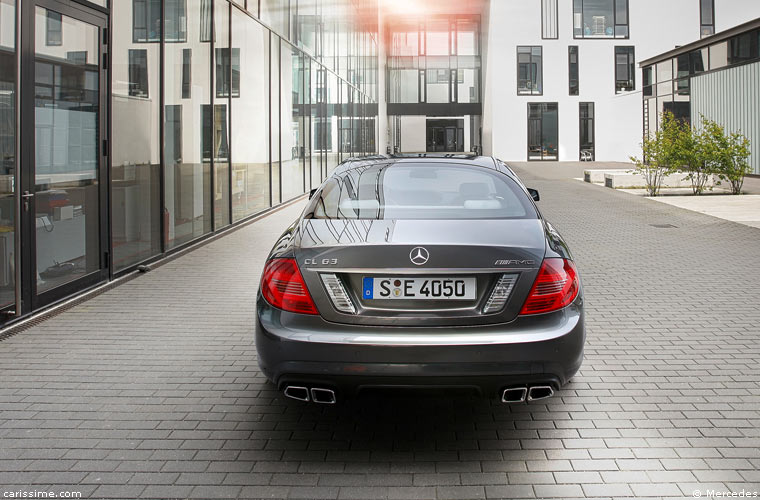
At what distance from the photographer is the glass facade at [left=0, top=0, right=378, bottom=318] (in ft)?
22.1

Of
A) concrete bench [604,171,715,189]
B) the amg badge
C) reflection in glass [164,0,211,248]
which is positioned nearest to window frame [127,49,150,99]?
reflection in glass [164,0,211,248]

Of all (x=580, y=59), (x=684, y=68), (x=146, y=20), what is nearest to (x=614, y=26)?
(x=580, y=59)

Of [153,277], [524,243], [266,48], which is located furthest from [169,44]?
[524,243]

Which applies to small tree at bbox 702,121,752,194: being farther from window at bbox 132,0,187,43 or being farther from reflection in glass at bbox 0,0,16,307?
reflection in glass at bbox 0,0,16,307

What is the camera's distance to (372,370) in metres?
3.70

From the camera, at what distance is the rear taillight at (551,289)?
386cm

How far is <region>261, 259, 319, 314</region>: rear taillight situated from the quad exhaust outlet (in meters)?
0.37

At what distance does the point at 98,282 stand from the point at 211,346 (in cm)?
297

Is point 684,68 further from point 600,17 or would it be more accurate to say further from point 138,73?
point 138,73

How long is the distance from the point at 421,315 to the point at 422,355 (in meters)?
0.22

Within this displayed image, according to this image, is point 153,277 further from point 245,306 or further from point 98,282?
point 245,306

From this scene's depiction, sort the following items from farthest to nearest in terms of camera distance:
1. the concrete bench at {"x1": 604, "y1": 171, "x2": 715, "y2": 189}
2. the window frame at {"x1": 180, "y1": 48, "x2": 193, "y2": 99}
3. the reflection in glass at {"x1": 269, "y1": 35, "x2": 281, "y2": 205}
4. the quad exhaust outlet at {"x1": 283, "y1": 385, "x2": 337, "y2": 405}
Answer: the concrete bench at {"x1": 604, "y1": 171, "x2": 715, "y2": 189} < the reflection in glass at {"x1": 269, "y1": 35, "x2": 281, "y2": 205} < the window frame at {"x1": 180, "y1": 48, "x2": 193, "y2": 99} < the quad exhaust outlet at {"x1": 283, "y1": 385, "x2": 337, "y2": 405}

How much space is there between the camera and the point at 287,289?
3953 millimetres

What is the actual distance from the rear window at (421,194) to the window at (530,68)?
48067 mm
